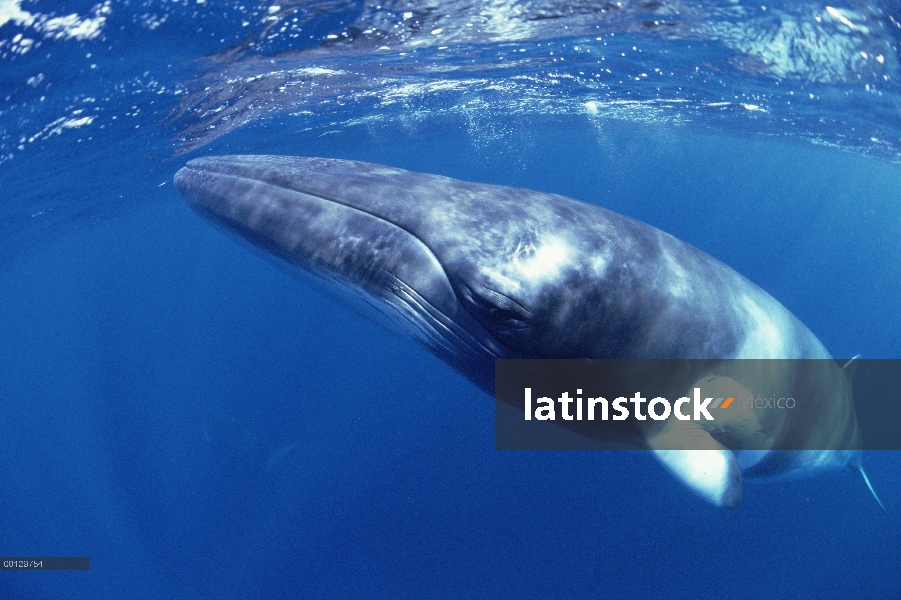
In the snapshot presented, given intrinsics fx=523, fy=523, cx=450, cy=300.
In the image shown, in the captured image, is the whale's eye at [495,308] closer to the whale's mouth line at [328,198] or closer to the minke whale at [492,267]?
the minke whale at [492,267]

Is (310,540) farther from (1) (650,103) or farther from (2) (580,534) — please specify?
(1) (650,103)

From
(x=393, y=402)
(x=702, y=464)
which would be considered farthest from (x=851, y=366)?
(x=393, y=402)

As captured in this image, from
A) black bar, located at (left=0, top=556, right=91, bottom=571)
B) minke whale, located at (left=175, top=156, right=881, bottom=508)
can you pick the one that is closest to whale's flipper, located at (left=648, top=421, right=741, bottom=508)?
minke whale, located at (left=175, top=156, right=881, bottom=508)

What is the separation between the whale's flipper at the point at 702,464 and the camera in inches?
151

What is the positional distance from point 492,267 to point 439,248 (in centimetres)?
35

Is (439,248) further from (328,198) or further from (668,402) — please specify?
(668,402)

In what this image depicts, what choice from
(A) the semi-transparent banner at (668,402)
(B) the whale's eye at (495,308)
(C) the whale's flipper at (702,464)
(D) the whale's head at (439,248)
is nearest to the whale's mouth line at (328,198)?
(D) the whale's head at (439,248)

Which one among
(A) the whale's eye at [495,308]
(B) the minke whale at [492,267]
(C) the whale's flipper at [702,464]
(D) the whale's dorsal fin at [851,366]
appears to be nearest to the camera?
(A) the whale's eye at [495,308]

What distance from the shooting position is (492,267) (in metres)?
2.98

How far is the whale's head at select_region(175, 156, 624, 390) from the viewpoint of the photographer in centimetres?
305

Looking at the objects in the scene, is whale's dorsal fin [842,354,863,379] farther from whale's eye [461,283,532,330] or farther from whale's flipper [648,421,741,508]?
whale's eye [461,283,532,330]

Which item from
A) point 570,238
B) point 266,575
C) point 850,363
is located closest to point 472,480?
point 266,575

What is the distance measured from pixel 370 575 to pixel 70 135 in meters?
15.5

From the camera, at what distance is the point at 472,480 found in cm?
1617
